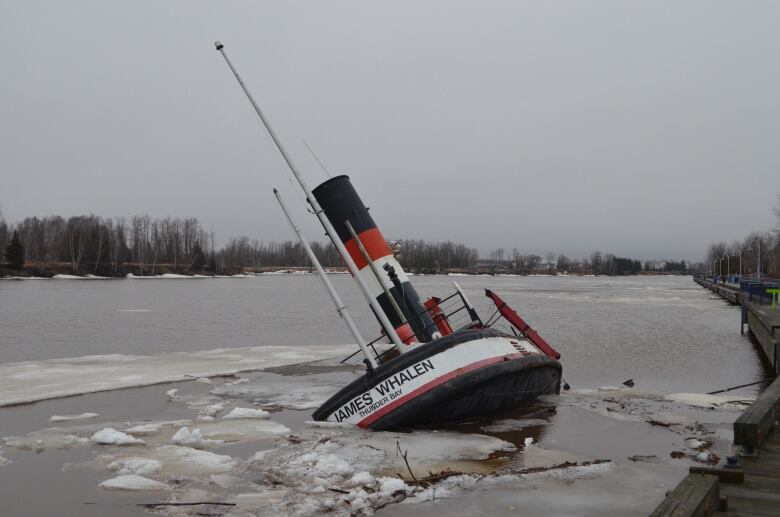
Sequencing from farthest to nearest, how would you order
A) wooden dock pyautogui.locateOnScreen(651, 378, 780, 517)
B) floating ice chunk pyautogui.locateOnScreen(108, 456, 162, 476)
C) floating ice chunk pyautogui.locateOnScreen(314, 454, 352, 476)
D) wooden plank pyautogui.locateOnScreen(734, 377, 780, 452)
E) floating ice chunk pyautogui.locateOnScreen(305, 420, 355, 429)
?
floating ice chunk pyautogui.locateOnScreen(305, 420, 355, 429)
floating ice chunk pyautogui.locateOnScreen(108, 456, 162, 476)
floating ice chunk pyautogui.locateOnScreen(314, 454, 352, 476)
wooden plank pyautogui.locateOnScreen(734, 377, 780, 452)
wooden dock pyautogui.locateOnScreen(651, 378, 780, 517)

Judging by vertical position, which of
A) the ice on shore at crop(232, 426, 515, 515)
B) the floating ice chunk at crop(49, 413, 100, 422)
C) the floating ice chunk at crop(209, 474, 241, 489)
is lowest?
the floating ice chunk at crop(49, 413, 100, 422)

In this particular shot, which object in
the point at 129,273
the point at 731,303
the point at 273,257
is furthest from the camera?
the point at 273,257

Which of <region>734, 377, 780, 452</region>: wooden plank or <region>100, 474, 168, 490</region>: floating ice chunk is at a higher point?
<region>734, 377, 780, 452</region>: wooden plank

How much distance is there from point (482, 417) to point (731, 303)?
158ft

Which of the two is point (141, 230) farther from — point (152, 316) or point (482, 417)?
point (482, 417)

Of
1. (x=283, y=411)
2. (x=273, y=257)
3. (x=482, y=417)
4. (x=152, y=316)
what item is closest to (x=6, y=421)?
(x=283, y=411)

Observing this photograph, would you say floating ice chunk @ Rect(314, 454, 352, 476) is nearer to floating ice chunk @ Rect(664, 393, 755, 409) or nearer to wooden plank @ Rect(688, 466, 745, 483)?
wooden plank @ Rect(688, 466, 745, 483)

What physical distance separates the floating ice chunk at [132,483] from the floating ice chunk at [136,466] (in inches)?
8.6

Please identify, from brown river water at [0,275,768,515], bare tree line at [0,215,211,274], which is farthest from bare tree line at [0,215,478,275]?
brown river water at [0,275,768,515]

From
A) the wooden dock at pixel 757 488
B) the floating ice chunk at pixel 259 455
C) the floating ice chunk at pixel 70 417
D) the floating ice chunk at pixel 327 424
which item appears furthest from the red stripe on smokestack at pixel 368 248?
the wooden dock at pixel 757 488

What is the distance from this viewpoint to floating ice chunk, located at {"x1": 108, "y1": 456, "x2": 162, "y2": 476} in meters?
7.52

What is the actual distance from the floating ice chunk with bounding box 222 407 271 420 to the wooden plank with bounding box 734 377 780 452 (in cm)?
700

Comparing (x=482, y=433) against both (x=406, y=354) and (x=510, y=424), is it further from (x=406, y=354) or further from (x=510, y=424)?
(x=406, y=354)

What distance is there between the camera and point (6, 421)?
1037cm
